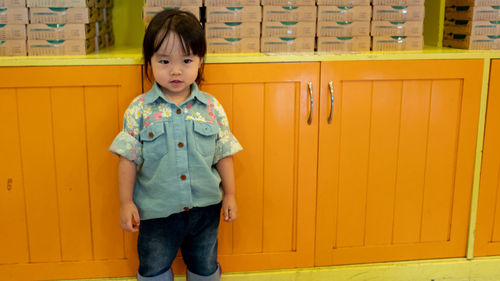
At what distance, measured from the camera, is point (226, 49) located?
1.87 metres

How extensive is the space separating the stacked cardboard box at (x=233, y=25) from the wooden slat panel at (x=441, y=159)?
2.40 feet

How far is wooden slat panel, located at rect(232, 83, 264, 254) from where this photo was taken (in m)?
1.80

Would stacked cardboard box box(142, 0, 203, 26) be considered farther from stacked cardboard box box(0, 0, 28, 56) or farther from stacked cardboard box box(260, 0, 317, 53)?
stacked cardboard box box(0, 0, 28, 56)

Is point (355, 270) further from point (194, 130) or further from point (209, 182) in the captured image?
point (194, 130)

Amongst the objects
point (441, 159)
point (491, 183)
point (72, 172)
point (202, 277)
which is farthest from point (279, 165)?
point (491, 183)

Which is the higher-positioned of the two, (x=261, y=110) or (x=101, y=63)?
(x=101, y=63)

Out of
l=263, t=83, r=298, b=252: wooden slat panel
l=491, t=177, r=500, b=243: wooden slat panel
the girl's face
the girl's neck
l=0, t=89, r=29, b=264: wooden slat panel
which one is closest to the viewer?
the girl's face

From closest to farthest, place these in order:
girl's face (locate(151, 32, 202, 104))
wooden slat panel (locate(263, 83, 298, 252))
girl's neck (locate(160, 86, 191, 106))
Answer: girl's face (locate(151, 32, 202, 104)) → girl's neck (locate(160, 86, 191, 106)) → wooden slat panel (locate(263, 83, 298, 252))

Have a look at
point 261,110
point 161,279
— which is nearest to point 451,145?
point 261,110

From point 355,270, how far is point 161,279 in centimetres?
81

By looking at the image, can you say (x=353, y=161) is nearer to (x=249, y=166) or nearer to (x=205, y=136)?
(x=249, y=166)

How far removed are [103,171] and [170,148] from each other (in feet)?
1.27

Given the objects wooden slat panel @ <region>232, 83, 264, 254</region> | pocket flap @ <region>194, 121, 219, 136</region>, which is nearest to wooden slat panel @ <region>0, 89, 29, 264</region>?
pocket flap @ <region>194, 121, 219, 136</region>

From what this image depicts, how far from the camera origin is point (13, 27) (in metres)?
1.76
